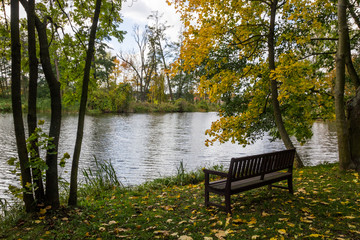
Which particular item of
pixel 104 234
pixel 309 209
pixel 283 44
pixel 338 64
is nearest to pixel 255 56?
pixel 283 44

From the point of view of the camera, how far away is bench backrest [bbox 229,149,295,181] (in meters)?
4.41

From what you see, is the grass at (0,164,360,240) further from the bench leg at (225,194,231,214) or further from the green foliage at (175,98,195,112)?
the green foliage at (175,98,195,112)

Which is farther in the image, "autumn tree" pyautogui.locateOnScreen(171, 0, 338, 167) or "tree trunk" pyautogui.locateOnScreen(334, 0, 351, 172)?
"autumn tree" pyautogui.locateOnScreen(171, 0, 338, 167)

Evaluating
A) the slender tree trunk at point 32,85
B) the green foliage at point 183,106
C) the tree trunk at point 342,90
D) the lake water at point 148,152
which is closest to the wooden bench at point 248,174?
the tree trunk at point 342,90

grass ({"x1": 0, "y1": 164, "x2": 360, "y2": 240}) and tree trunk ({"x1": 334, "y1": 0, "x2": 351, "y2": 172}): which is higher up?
tree trunk ({"x1": 334, "y1": 0, "x2": 351, "y2": 172})

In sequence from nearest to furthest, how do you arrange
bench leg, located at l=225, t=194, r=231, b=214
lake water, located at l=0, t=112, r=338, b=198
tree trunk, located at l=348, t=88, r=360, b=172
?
bench leg, located at l=225, t=194, r=231, b=214 → tree trunk, located at l=348, t=88, r=360, b=172 → lake water, located at l=0, t=112, r=338, b=198

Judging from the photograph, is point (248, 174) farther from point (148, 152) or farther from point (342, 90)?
point (148, 152)

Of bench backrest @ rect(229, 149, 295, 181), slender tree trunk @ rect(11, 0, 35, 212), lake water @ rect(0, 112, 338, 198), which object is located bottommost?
lake water @ rect(0, 112, 338, 198)

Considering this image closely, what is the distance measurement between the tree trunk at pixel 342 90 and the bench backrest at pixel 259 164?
1.82 metres

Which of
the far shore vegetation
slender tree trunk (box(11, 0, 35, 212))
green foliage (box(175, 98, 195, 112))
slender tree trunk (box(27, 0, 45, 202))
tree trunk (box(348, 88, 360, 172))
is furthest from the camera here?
green foliage (box(175, 98, 195, 112))

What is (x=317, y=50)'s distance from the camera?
31.3 feet

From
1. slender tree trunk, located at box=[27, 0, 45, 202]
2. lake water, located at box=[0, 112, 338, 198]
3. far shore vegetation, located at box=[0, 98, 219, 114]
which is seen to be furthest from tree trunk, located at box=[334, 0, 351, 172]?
far shore vegetation, located at box=[0, 98, 219, 114]

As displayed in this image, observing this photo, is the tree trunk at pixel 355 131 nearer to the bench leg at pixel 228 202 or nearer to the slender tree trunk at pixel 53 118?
the bench leg at pixel 228 202

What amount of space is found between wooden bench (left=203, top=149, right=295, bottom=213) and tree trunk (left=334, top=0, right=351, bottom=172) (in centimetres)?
182
